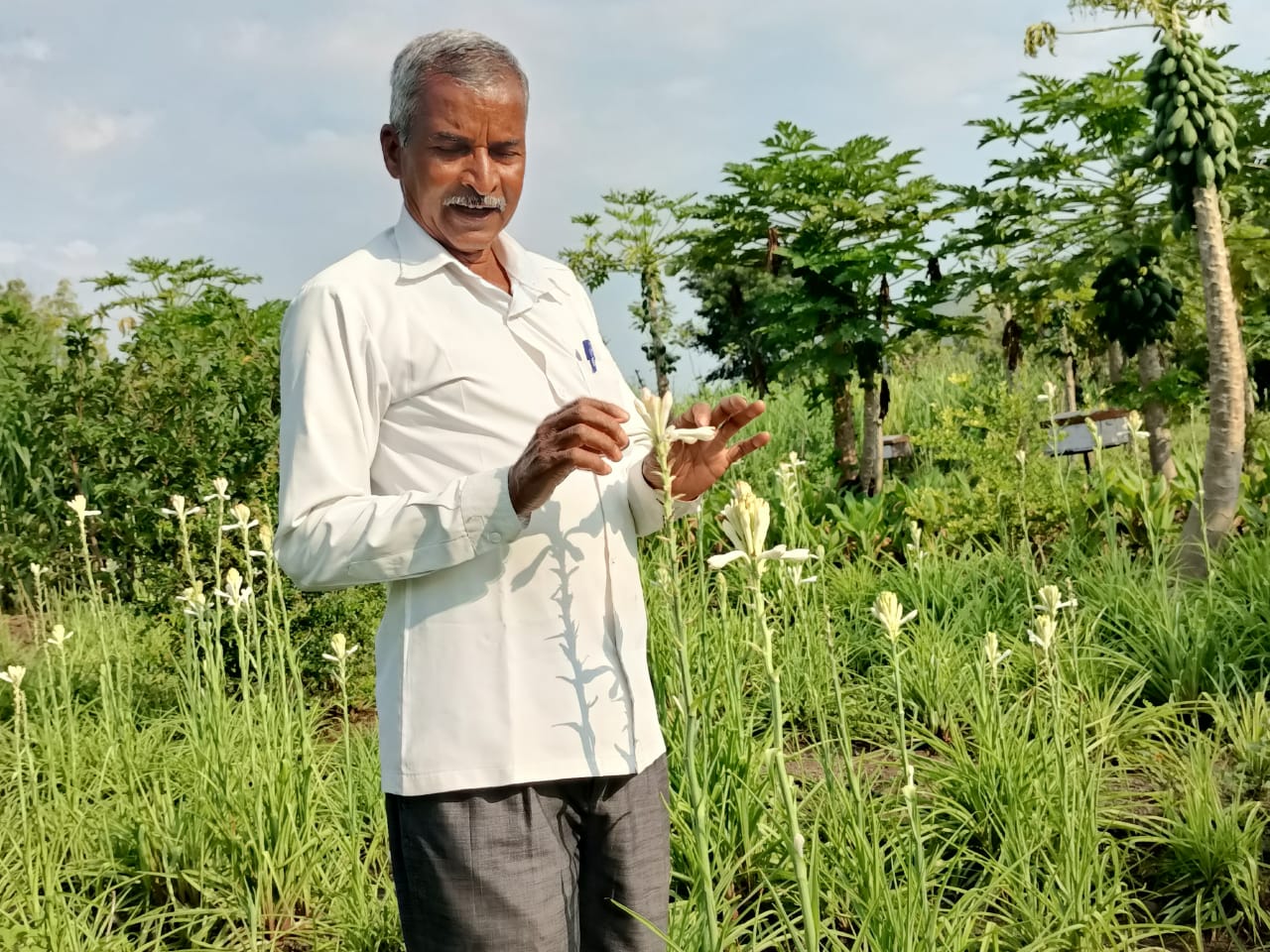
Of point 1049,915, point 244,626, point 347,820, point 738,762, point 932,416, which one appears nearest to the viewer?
point 1049,915

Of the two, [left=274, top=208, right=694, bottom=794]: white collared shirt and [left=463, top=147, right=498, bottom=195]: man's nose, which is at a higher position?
[left=463, top=147, right=498, bottom=195]: man's nose

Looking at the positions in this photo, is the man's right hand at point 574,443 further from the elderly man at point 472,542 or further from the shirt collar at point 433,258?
the shirt collar at point 433,258

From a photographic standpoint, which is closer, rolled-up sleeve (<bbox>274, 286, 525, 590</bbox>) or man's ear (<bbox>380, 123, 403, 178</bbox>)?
rolled-up sleeve (<bbox>274, 286, 525, 590</bbox>)

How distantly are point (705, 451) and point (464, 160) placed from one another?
62 centimetres

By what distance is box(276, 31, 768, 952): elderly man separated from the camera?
1.60m

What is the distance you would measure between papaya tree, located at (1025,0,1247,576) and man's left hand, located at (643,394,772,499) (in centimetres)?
422

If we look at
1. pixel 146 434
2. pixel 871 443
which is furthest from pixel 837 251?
pixel 146 434

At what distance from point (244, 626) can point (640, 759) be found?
12.4ft

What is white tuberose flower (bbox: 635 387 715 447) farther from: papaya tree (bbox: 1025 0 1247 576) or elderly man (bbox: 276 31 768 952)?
papaya tree (bbox: 1025 0 1247 576)

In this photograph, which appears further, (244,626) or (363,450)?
(244,626)

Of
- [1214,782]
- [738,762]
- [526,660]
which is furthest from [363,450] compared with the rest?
[1214,782]

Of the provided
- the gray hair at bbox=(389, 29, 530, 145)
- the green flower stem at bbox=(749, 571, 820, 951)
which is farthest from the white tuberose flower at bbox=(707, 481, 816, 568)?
the gray hair at bbox=(389, 29, 530, 145)

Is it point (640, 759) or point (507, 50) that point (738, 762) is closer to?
point (640, 759)

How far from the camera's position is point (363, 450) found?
5.44 feet
